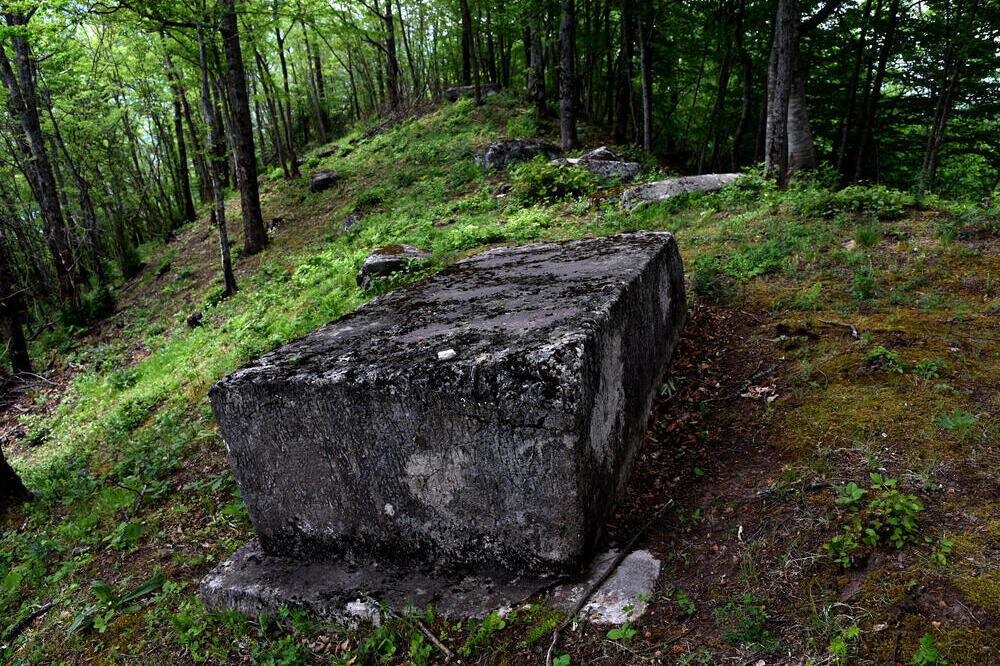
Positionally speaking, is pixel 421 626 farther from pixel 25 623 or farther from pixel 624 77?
pixel 624 77

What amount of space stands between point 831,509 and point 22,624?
4934mm

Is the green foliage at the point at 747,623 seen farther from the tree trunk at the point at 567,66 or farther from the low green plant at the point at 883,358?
the tree trunk at the point at 567,66

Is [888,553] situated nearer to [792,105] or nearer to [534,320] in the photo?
[534,320]

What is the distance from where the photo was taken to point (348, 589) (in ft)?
8.34

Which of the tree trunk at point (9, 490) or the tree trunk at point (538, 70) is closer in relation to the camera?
the tree trunk at point (9, 490)

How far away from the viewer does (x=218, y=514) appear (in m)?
3.96

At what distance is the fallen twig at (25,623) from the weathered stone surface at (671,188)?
831 centimetres

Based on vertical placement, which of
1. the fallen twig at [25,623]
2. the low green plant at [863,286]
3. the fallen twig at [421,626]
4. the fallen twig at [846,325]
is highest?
the low green plant at [863,286]

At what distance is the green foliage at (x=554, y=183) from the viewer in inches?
394

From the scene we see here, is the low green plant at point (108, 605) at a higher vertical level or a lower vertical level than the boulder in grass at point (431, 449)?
lower

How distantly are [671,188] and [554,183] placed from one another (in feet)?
7.87

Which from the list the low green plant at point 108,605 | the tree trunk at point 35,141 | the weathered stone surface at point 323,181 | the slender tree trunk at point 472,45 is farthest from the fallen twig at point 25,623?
the slender tree trunk at point 472,45

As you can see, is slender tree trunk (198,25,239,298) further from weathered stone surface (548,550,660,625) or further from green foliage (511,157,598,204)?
weathered stone surface (548,550,660,625)

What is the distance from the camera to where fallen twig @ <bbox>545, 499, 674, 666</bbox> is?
2047mm
